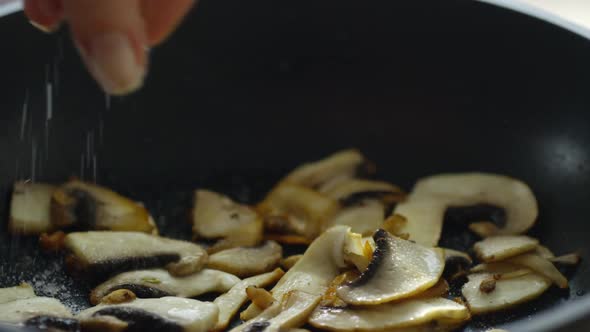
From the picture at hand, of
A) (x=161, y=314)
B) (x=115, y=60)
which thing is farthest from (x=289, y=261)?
(x=115, y=60)

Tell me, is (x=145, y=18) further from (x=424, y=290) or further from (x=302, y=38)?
(x=302, y=38)

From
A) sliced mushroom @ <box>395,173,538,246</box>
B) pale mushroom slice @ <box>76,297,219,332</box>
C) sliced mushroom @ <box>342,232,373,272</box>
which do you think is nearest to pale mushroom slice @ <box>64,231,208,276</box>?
pale mushroom slice @ <box>76,297,219,332</box>

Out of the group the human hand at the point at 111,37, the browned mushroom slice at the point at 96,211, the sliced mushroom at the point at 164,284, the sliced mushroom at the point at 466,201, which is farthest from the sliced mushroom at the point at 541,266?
the human hand at the point at 111,37

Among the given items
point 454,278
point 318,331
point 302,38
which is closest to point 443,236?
point 454,278

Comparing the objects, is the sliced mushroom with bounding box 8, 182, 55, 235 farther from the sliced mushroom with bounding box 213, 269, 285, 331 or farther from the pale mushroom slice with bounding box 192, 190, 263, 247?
the sliced mushroom with bounding box 213, 269, 285, 331

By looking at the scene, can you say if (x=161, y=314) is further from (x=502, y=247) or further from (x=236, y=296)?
(x=502, y=247)

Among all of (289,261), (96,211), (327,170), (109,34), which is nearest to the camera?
(109,34)
